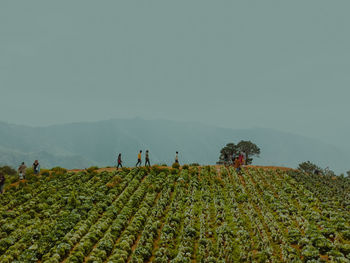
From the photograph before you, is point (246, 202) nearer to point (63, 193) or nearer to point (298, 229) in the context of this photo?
point (298, 229)

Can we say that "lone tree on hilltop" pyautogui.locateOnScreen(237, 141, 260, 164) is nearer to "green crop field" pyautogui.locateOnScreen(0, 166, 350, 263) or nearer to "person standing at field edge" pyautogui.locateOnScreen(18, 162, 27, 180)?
"green crop field" pyautogui.locateOnScreen(0, 166, 350, 263)

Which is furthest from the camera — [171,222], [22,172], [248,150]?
[248,150]

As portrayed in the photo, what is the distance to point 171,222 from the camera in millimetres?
16500

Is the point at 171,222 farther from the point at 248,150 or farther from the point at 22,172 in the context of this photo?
the point at 248,150

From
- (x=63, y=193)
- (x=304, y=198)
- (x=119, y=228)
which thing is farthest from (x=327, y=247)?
(x=63, y=193)

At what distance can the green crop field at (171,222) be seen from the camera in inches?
506

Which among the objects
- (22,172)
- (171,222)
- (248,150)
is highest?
(171,222)

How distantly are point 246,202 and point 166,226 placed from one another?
8944 millimetres

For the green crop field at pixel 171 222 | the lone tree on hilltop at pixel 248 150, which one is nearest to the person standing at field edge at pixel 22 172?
the green crop field at pixel 171 222

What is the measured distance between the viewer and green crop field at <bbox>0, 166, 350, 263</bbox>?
12844mm

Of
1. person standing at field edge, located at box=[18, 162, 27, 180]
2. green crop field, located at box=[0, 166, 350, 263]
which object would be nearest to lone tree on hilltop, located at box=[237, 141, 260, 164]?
green crop field, located at box=[0, 166, 350, 263]

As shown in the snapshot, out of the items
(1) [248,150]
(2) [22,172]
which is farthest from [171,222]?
(1) [248,150]

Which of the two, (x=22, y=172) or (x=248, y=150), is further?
(x=248, y=150)

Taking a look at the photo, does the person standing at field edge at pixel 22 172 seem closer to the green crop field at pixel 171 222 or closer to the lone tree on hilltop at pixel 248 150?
the green crop field at pixel 171 222
